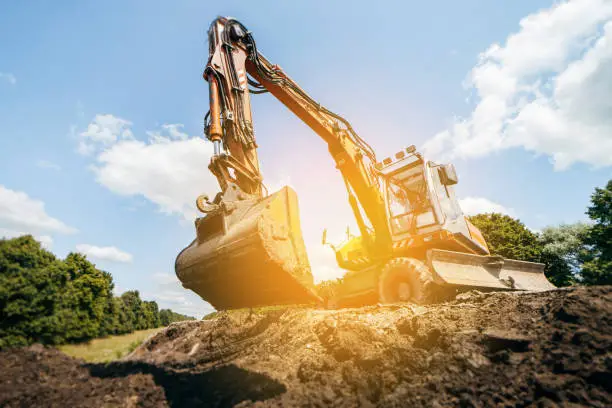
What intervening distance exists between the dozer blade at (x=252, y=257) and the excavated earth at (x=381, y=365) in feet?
2.75

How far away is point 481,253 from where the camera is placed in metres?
7.53

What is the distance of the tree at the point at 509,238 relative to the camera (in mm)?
14234

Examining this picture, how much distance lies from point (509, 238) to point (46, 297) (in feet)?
56.4

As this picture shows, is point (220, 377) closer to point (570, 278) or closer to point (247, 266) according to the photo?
point (247, 266)

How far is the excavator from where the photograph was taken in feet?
9.63

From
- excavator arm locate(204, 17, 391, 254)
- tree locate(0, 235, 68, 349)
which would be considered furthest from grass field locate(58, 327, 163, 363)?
excavator arm locate(204, 17, 391, 254)

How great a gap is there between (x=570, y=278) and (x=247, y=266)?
1758cm

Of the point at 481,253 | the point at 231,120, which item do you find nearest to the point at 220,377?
the point at 231,120

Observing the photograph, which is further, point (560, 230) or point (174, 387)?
point (560, 230)

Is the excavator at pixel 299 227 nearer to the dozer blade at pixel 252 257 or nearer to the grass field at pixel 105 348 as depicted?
the dozer blade at pixel 252 257

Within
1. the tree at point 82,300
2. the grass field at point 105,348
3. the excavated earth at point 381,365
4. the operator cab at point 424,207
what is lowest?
the excavated earth at point 381,365

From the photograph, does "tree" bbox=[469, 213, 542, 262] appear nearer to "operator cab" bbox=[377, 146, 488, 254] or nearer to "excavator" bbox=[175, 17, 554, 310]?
"excavator" bbox=[175, 17, 554, 310]

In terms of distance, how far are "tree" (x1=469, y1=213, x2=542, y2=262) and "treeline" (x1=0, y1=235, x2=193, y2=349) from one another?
15.7m

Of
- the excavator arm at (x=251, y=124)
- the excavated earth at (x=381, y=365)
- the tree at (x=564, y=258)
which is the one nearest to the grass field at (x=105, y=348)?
the excavated earth at (x=381, y=365)
